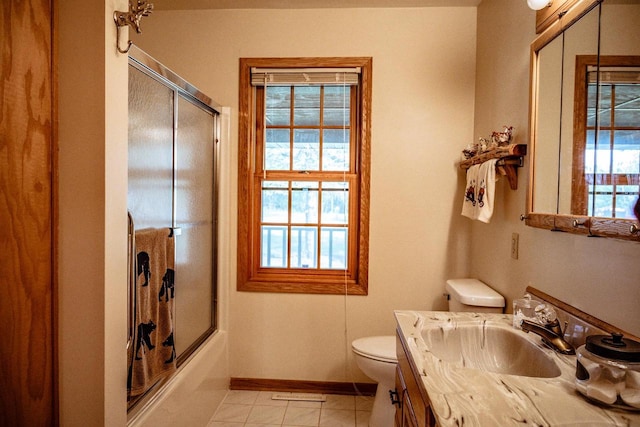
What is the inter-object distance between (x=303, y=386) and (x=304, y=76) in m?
2.09

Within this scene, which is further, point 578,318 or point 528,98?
point 528,98

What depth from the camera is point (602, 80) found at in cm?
107

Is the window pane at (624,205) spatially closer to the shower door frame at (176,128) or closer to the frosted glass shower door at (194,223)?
the shower door frame at (176,128)

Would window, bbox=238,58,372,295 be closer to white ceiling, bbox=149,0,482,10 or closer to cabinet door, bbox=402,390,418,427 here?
white ceiling, bbox=149,0,482,10

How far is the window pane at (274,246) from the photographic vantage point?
2521mm

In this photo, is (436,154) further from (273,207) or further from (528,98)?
(273,207)

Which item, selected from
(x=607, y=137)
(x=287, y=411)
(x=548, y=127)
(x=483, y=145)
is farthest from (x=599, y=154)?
(x=287, y=411)

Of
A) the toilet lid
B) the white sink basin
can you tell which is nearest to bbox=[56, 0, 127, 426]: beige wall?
the white sink basin

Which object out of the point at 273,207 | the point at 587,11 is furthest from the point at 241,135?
the point at 587,11

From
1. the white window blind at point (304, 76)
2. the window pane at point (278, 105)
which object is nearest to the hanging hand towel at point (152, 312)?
the window pane at point (278, 105)

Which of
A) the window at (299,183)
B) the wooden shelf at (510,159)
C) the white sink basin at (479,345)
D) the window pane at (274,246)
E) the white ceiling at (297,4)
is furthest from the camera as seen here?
the window pane at (274,246)

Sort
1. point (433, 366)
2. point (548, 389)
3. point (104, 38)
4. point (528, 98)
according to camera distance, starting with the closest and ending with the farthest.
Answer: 1. point (548, 389)
2. point (433, 366)
3. point (104, 38)
4. point (528, 98)

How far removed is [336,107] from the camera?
8.09 feet

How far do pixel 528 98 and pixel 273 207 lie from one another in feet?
5.34
